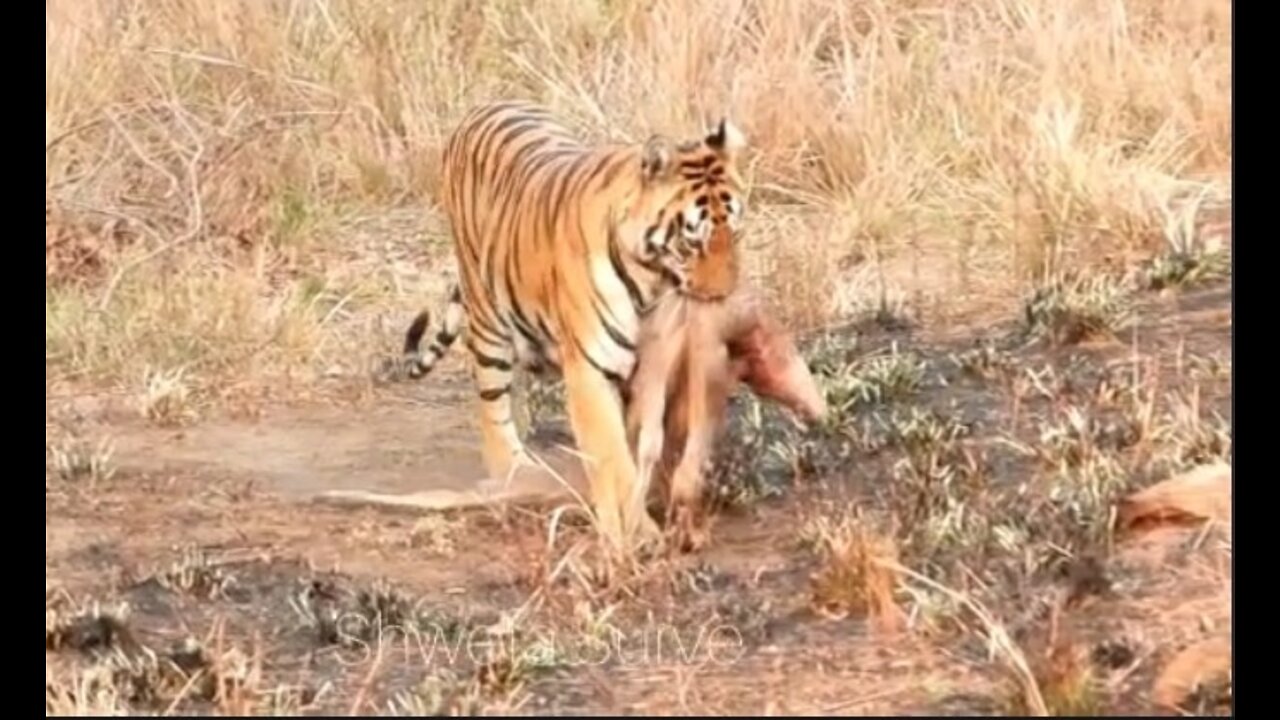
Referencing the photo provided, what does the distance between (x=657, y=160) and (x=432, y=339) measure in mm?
2360

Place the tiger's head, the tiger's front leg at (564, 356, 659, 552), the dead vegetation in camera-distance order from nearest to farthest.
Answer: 1. the dead vegetation
2. the tiger's head
3. the tiger's front leg at (564, 356, 659, 552)

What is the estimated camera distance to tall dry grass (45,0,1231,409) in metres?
9.56

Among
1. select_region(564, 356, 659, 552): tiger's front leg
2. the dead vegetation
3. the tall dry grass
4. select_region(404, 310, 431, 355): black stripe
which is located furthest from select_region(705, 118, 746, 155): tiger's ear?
the tall dry grass

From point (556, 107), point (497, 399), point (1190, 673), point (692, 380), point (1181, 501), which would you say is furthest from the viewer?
point (556, 107)

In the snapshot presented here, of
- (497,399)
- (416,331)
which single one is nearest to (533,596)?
(497,399)

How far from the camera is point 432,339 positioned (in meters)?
9.17

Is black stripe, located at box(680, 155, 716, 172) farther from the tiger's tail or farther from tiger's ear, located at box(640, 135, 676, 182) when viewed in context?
the tiger's tail

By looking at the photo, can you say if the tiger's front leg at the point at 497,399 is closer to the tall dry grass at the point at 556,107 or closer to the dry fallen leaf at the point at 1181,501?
the tall dry grass at the point at 556,107

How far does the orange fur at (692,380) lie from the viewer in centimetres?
723

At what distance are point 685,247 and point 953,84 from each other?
402 centimetres

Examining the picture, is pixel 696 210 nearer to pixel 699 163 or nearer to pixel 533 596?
pixel 699 163

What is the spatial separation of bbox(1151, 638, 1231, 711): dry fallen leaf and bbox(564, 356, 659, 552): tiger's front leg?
1.71 m

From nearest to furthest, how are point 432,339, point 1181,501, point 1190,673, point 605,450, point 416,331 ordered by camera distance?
point 1190,673 → point 1181,501 → point 605,450 → point 416,331 → point 432,339
